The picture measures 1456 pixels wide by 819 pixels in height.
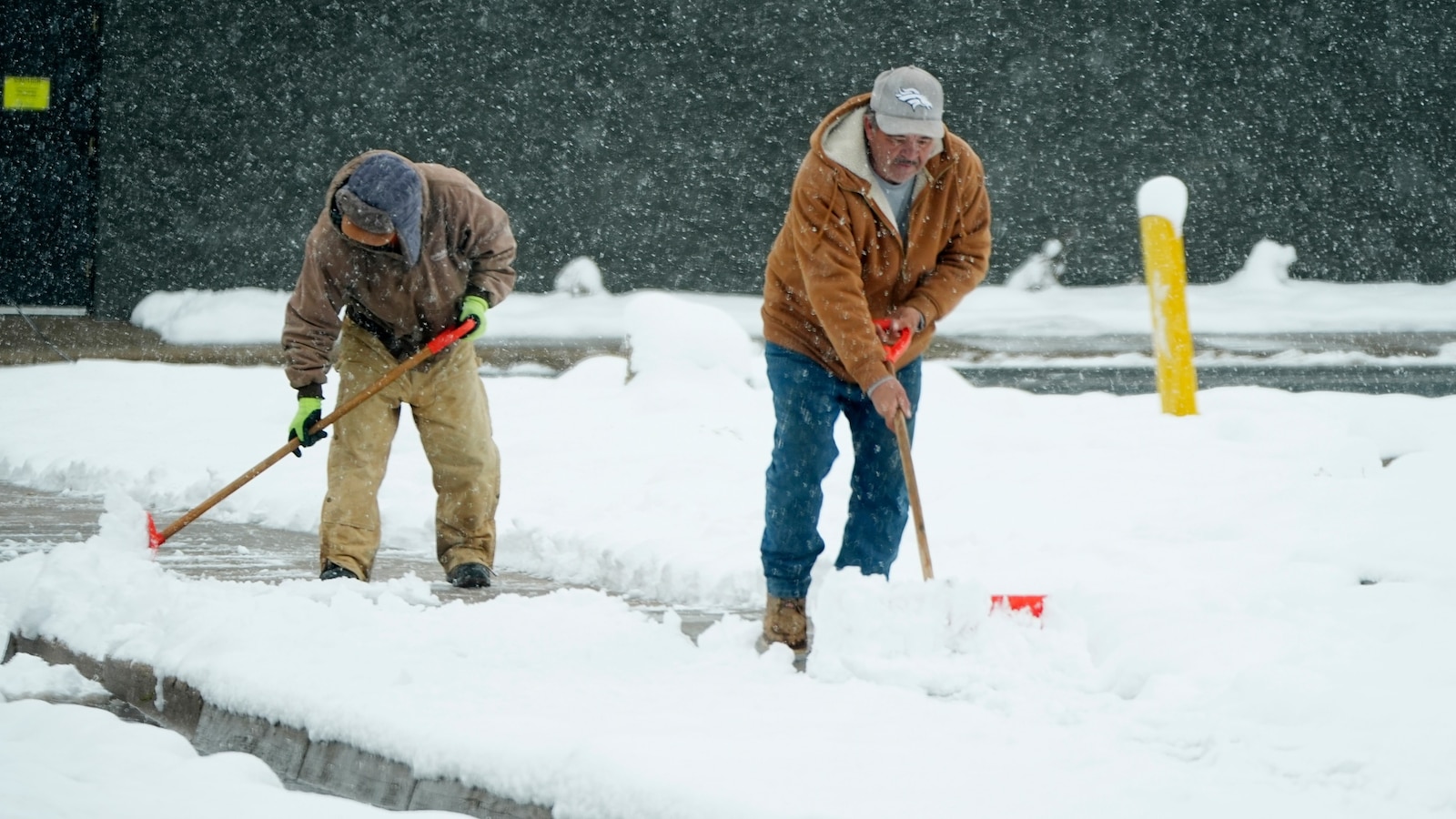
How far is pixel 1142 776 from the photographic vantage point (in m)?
3.06

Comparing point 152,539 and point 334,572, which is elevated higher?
point 152,539

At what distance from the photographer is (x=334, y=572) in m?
5.00

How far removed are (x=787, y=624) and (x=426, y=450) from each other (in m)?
1.71

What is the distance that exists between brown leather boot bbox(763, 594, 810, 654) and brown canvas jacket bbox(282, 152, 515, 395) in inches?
63.0

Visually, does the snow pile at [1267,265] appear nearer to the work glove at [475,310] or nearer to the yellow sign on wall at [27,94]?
the work glove at [475,310]

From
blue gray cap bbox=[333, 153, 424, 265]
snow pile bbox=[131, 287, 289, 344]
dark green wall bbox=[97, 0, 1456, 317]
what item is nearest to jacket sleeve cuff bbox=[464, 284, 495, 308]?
blue gray cap bbox=[333, 153, 424, 265]

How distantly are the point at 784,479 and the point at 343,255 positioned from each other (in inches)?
68.6

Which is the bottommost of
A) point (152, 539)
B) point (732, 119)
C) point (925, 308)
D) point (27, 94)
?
point (152, 539)

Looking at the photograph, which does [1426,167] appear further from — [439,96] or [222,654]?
[222,654]

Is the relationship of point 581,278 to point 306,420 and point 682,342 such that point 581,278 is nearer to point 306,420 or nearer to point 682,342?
point 682,342

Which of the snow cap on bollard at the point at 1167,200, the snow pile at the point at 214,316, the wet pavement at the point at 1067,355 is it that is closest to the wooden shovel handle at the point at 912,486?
the snow cap on bollard at the point at 1167,200

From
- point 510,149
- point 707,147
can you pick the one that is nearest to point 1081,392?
point 707,147

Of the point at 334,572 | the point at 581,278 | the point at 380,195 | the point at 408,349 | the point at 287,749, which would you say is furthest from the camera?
the point at 581,278

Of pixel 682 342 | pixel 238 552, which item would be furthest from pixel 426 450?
pixel 682 342
